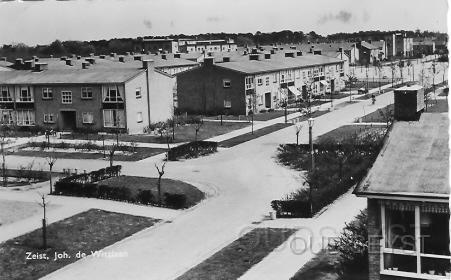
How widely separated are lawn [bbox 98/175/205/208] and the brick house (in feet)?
50.7

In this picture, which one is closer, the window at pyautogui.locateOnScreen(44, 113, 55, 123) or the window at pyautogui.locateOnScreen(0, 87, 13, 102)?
the window at pyautogui.locateOnScreen(44, 113, 55, 123)

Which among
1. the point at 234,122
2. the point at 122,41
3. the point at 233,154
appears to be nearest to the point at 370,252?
the point at 233,154

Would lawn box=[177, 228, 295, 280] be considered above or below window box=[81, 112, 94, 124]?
below

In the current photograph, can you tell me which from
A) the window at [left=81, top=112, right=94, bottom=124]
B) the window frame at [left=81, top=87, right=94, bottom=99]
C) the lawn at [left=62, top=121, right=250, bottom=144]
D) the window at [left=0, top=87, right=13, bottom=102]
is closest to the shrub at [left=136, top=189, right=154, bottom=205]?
the lawn at [left=62, top=121, right=250, bottom=144]

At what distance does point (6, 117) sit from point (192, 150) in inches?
1002

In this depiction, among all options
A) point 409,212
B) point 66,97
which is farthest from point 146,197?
point 66,97

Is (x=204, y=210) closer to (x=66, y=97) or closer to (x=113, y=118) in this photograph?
(x=113, y=118)

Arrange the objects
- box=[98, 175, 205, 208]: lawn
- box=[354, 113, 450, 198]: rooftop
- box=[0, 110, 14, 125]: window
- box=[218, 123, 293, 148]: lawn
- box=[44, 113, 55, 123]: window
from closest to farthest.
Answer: box=[354, 113, 450, 198]: rooftop
box=[98, 175, 205, 208]: lawn
box=[218, 123, 293, 148]: lawn
box=[44, 113, 55, 123]: window
box=[0, 110, 14, 125]: window

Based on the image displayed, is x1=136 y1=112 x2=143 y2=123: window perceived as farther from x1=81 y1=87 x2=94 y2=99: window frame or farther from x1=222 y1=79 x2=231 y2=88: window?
x1=222 y1=79 x2=231 y2=88: window

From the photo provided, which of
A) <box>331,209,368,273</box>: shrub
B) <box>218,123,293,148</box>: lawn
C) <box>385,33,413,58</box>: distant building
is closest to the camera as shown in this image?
<box>331,209,368,273</box>: shrub

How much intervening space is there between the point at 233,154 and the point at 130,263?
2124 centimetres

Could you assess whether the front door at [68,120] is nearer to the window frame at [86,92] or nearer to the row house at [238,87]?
the window frame at [86,92]

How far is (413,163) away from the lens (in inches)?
628

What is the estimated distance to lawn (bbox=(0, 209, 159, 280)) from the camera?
2236 centimetres
